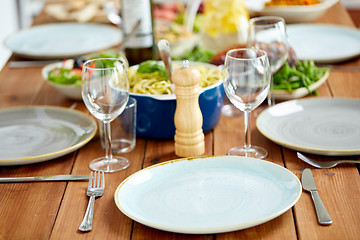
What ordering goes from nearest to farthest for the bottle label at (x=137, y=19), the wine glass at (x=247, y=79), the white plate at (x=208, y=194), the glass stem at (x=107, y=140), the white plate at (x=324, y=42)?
the white plate at (x=208, y=194) < the wine glass at (x=247, y=79) < the glass stem at (x=107, y=140) < the bottle label at (x=137, y=19) < the white plate at (x=324, y=42)

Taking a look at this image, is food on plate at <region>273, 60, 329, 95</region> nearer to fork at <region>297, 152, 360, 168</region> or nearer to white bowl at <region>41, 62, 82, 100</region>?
fork at <region>297, 152, 360, 168</region>

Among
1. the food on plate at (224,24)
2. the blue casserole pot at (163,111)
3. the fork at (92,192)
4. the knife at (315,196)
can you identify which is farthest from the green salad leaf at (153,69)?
the food on plate at (224,24)

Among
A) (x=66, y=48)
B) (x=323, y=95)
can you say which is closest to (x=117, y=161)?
(x=323, y=95)

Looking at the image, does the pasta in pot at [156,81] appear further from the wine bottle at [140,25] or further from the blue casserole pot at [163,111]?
the wine bottle at [140,25]

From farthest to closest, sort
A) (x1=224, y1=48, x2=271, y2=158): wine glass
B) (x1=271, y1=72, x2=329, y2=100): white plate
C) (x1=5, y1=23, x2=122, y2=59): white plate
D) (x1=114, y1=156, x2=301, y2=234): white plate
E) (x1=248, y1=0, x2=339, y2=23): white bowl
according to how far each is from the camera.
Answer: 1. (x1=248, y1=0, x2=339, y2=23): white bowl
2. (x1=5, y1=23, x2=122, y2=59): white plate
3. (x1=271, y1=72, x2=329, y2=100): white plate
4. (x1=224, y1=48, x2=271, y2=158): wine glass
5. (x1=114, y1=156, x2=301, y2=234): white plate

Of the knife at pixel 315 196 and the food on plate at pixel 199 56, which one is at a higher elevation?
the knife at pixel 315 196

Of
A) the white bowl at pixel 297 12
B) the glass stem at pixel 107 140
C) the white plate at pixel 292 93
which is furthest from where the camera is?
the white bowl at pixel 297 12

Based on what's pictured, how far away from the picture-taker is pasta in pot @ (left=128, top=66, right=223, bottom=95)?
1402mm

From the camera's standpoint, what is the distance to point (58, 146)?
1354 mm

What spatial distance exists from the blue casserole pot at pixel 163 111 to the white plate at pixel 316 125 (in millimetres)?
129

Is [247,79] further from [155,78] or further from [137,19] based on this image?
[137,19]

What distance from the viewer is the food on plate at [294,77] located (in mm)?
1633

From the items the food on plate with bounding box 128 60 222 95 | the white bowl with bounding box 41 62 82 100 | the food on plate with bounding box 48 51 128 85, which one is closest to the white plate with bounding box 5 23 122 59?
the food on plate with bounding box 48 51 128 85

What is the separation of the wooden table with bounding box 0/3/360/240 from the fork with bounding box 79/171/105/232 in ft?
0.04
